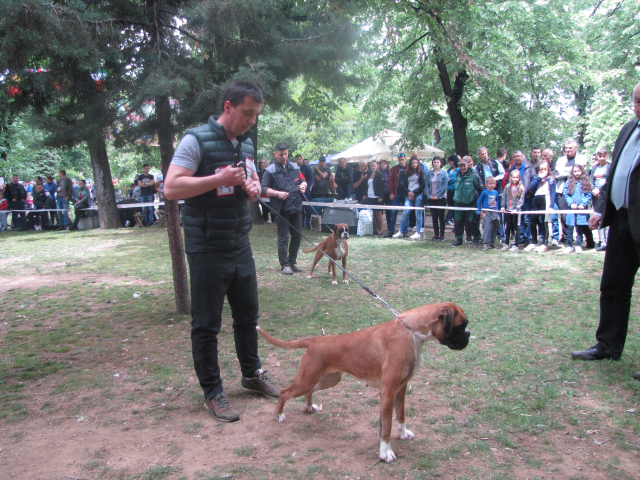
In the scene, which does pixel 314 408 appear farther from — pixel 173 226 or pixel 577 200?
pixel 577 200

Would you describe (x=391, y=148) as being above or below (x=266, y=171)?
above

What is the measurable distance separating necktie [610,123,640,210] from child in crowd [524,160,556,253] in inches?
243

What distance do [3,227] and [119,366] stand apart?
19365 millimetres

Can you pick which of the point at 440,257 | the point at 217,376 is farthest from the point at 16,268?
the point at 440,257

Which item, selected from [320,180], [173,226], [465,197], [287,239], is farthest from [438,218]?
[173,226]

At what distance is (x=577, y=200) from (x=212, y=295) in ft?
28.4

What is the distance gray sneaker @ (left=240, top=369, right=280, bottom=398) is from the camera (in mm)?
3715

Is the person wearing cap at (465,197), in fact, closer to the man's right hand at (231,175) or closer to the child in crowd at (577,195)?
the child in crowd at (577,195)

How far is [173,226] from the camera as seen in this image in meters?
5.70

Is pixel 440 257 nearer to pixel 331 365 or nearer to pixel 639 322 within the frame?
pixel 639 322

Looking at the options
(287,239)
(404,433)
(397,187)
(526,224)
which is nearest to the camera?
(404,433)

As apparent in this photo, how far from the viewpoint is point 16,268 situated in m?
9.75

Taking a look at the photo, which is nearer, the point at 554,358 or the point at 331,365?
the point at 331,365

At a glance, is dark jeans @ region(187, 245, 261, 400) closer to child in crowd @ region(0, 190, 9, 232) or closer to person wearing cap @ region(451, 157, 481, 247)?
person wearing cap @ region(451, 157, 481, 247)
